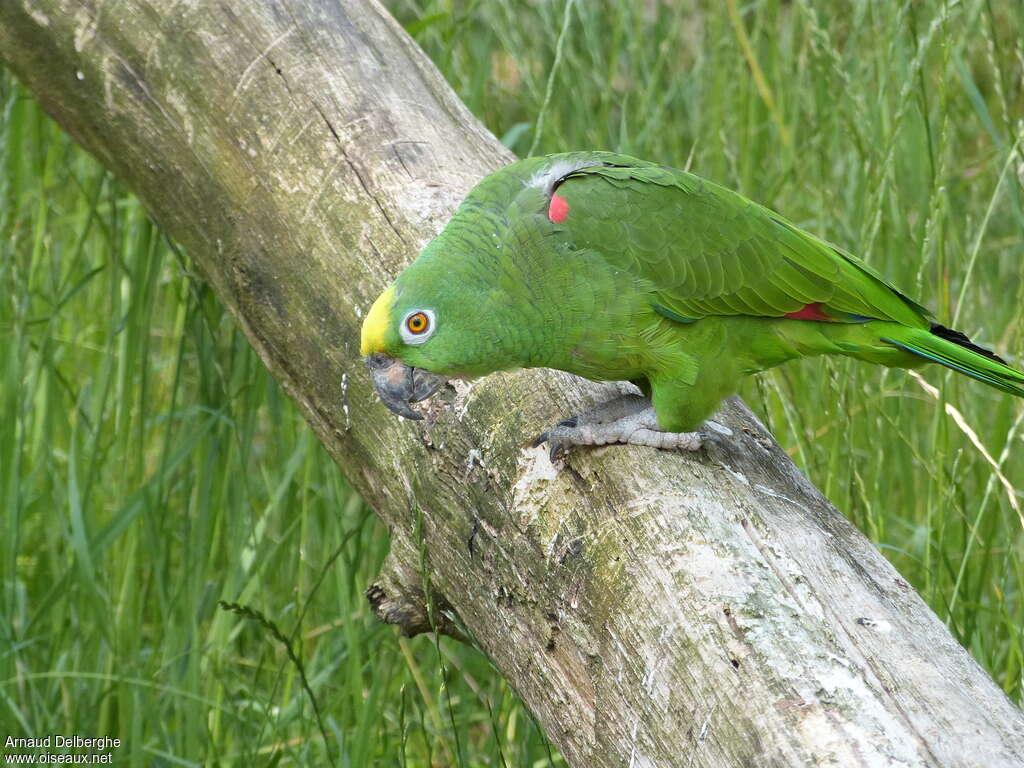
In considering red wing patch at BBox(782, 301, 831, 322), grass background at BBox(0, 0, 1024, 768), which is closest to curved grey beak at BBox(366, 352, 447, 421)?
grass background at BBox(0, 0, 1024, 768)

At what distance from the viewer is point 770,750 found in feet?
4.70

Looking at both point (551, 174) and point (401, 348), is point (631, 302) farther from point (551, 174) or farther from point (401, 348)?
point (401, 348)

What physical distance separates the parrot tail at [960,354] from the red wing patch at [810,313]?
15 centimetres

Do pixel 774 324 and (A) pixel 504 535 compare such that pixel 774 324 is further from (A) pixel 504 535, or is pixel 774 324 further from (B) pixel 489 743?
(B) pixel 489 743

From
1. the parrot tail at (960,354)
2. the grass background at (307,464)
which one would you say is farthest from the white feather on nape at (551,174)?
the parrot tail at (960,354)

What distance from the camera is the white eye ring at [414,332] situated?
2.04m

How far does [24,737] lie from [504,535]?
1444 mm

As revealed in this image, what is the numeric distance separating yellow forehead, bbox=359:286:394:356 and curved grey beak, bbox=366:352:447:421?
0.14 ft

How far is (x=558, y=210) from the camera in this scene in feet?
7.30

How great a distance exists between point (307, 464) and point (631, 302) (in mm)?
944

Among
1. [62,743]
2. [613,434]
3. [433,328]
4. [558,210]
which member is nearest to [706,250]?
[558,210]

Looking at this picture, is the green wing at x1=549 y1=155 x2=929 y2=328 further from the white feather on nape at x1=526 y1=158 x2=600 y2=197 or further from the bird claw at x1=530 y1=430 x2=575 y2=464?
the bird claw at x1=530 y1=430 x2=575 y2=464

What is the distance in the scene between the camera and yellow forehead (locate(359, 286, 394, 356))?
203 centimetres

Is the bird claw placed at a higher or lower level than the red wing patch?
higher
